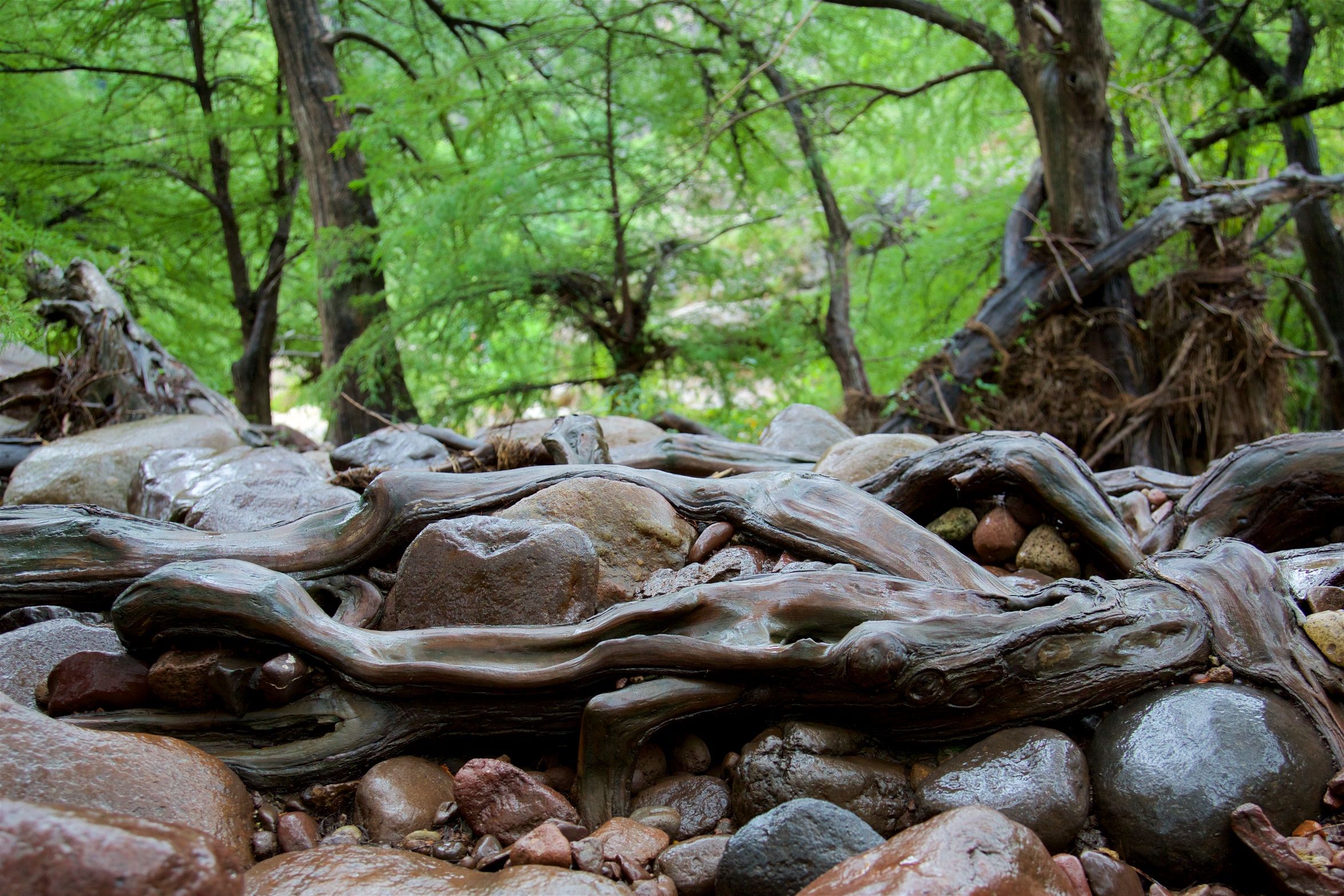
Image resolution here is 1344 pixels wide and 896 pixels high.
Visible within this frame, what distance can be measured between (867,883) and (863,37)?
28.0 ft

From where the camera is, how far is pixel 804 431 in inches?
250

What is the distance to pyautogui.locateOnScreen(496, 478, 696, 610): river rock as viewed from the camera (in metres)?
3.65

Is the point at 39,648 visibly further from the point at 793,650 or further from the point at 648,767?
the point at 793,650

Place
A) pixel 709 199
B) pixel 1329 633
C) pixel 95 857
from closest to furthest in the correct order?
pixel 95 857 → pixel 1329 633 → pixel 709 199

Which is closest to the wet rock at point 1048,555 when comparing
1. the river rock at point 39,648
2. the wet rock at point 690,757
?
the wet rock at point 690,757

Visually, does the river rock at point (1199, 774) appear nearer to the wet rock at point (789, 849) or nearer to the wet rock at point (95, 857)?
the wet rock at point (789, 849)

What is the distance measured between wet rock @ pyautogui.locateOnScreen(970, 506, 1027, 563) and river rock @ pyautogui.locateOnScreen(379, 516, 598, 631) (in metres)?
1.79

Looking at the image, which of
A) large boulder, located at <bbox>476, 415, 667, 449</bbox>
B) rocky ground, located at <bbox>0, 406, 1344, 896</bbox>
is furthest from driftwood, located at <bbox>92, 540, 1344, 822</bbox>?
large boulder, located at <bbox>476, 415, 667, 449</bbox>

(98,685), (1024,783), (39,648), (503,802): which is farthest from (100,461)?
(1024,783)

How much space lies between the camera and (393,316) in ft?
27.1

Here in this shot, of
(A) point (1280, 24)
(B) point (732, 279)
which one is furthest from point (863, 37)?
(A) point (1280, 24)

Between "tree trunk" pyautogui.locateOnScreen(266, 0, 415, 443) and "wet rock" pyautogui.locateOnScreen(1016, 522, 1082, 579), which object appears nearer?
"wet rock" pyautogui.locateOnScreen(1016, 522, 1082, 579)

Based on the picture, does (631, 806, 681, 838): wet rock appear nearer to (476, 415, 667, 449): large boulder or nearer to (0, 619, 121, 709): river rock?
(0, 619, 121, 709): river rock

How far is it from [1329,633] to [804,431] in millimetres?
3681
